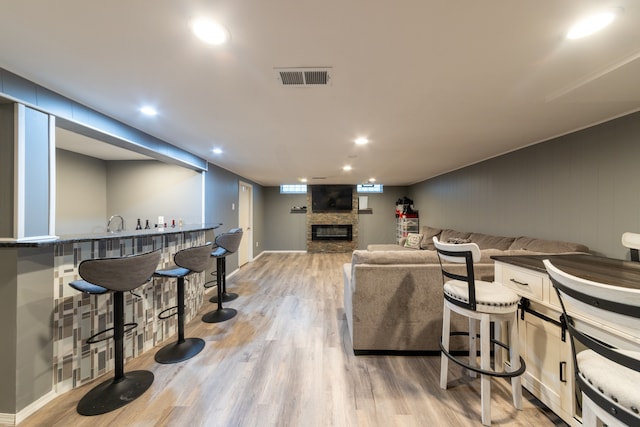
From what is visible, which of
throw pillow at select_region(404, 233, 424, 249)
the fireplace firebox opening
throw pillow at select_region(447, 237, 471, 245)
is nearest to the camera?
throw pillow at select_region(447, 237, 471, 245)

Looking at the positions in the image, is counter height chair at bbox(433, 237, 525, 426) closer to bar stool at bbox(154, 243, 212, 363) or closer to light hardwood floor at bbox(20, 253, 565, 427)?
light hardwood floor at bbox(20, 253, 565, 427)

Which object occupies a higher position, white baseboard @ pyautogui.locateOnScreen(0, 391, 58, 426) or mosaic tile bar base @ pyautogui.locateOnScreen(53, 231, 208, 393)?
mosaic tile bar base @ pyautogui.locateOnScreen(53, 231, 208, 393)

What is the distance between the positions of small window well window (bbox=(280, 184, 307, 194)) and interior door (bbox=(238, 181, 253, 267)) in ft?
4.84

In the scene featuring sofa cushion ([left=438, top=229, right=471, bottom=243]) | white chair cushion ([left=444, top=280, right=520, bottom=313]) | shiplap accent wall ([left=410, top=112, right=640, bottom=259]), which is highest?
shiplap accent wall ([left=410, top=112, right=640, bottom=259])

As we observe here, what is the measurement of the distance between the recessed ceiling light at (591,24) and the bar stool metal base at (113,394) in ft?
11.5

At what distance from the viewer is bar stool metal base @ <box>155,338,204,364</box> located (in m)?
2.15

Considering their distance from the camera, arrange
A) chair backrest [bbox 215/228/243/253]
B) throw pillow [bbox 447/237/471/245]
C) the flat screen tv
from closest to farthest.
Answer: chair backrest [bbox 215/228/243/253] → throw pillow [bbox 447/237/471/245] → the flat screen tv

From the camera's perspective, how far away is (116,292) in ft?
5.54

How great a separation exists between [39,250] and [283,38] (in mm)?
2160

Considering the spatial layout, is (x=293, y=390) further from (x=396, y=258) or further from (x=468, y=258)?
(x=468, y=258)

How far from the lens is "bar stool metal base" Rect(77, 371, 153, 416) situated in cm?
161

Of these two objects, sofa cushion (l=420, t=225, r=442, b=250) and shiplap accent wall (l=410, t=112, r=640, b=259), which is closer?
shiplap accent wall (l=410, t=112, r=640, b=259)

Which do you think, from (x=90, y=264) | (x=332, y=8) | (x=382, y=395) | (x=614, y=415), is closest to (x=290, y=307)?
(x=382, y=395)

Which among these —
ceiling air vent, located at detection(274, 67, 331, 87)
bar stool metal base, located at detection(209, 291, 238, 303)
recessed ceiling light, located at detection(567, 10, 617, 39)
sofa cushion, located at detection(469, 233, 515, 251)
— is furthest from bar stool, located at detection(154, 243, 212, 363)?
sofa cushion, located at detection(469, 233, 515, 251)
